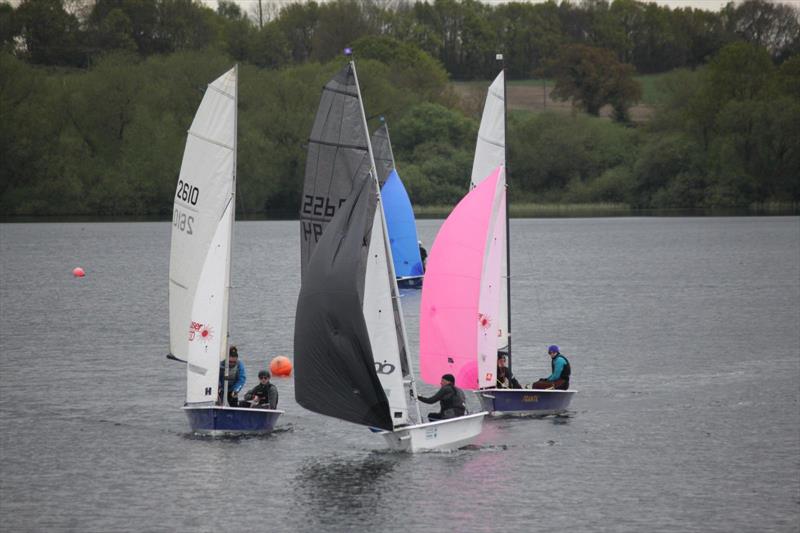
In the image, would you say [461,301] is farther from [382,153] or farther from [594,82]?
[594,82]

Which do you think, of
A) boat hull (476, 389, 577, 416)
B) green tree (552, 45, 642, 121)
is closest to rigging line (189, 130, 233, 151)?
boat hull (476, 389, 577, 416)

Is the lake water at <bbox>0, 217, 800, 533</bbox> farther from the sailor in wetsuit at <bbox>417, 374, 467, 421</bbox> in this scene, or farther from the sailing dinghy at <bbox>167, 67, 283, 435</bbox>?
the sailing dinghy at <bbox>167, 67, 283, 435</bbox>

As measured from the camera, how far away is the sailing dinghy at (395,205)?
6406 centimetres

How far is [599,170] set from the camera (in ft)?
489

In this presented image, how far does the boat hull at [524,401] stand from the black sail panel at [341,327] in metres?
6.33

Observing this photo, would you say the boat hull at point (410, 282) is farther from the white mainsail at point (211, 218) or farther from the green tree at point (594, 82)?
the green tree at point (594, 82)

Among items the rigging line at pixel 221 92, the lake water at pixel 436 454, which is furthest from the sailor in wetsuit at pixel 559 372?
the rigging line at pixel 221 92

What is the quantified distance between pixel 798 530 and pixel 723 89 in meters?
129

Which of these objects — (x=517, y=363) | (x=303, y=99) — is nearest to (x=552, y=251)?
(x=303, y=99)

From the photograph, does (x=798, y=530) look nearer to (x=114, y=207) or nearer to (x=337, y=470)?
(x=337, y=470)

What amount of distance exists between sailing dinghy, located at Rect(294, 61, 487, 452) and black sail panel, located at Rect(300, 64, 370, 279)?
0.02 meters

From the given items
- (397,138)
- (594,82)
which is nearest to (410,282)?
(397,138)

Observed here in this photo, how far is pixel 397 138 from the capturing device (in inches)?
5571

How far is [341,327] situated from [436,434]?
3687 mm
